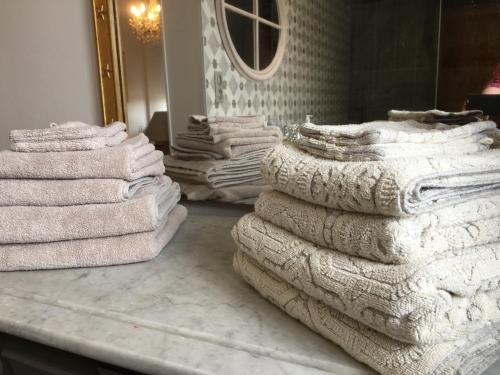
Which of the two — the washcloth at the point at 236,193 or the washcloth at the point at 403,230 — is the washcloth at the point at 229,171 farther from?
the washcloth at the point at 403,230

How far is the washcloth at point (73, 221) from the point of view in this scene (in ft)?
2.08

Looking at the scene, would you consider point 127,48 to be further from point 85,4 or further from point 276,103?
point 276,103

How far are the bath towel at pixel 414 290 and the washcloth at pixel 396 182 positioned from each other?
0.05 m

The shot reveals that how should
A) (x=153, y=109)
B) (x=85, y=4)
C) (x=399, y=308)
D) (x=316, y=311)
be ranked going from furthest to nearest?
(x=85, y=4), (x=153, y=109), (x=316, y=311), (x=399, y=308)

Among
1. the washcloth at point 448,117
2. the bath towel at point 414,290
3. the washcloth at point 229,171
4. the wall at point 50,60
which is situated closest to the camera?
the bath towel at point 414,290

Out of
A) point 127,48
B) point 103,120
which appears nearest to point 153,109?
point 127,48

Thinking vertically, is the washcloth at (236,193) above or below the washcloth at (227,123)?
below

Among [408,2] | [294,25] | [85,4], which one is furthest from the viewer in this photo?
[85,4]

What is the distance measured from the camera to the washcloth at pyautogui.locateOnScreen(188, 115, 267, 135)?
0.97 meters

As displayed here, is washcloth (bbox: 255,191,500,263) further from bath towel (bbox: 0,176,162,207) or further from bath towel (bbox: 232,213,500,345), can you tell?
bath towel (bbox: 0,176,162,207)

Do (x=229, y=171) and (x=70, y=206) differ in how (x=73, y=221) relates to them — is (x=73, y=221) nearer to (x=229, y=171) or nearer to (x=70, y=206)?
(x=70, y=206)

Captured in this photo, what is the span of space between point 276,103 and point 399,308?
0.72m

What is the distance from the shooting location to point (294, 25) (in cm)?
95

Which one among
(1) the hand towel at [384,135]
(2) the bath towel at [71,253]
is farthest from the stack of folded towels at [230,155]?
(1) the hand towel at [384,135]
